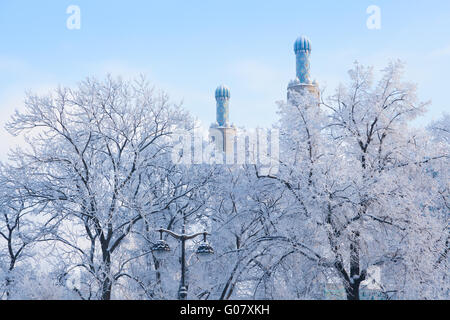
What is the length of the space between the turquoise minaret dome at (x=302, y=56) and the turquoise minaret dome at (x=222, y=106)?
16568 mm

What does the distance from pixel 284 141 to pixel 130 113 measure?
257 inches

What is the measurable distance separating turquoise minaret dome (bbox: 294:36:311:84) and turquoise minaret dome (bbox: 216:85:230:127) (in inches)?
652

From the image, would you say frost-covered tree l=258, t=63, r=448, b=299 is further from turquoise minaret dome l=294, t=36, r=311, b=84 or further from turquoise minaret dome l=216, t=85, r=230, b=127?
turquoise minaret dome l=216, t=85, r=230, b=127

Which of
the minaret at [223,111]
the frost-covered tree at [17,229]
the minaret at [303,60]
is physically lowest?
the frost-covered tree at [17,229]

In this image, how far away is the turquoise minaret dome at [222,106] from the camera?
260 feet

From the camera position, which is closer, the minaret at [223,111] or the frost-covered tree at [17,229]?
the frost-covered tree at [17,229]

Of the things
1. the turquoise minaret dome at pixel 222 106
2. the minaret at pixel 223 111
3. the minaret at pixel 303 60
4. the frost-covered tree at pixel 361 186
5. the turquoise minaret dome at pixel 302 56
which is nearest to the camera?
the frost-covered tree at pixel 361 186

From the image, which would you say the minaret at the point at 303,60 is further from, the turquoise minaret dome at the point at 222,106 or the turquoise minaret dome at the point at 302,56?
the turquoise minaret dome at the point at 222,106

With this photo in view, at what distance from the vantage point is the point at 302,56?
6481cm

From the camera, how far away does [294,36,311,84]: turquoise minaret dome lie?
63.7m

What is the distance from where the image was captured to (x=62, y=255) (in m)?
20.6

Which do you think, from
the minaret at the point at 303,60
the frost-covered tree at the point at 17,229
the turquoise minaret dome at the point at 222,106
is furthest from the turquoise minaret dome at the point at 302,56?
A: the frost-covered tree at the point at 17,229

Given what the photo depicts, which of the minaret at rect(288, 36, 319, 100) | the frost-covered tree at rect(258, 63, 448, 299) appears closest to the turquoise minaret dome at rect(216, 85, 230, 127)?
the minaret at rect(288, 36, 319, 100)
